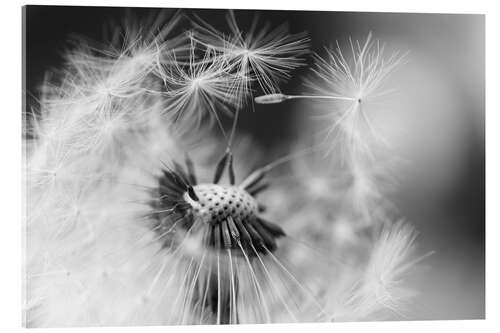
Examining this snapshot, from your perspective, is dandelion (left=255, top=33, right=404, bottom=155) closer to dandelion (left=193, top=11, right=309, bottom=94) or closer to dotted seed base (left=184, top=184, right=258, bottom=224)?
dandelion (left=193, top=11, right=309, bottom=94)

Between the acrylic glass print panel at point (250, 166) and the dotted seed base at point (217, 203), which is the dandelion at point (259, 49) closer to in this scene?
the acrylic glass print panel at point (250, 166)

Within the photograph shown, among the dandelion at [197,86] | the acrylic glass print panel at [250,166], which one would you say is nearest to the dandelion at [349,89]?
the acrylic glass print panel at [250,166]

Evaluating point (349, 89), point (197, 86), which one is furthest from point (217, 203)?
point (349, 89)

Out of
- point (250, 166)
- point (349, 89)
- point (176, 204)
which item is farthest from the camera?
point (349, 89)

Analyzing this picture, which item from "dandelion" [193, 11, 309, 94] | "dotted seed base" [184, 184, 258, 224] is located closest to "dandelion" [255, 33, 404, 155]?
"dandelion" [193, 11, 309, 94]

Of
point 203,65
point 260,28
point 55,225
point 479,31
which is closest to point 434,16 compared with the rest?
point 479,31

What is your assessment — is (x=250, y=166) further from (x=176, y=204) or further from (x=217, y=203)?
(x=176, y=204)
